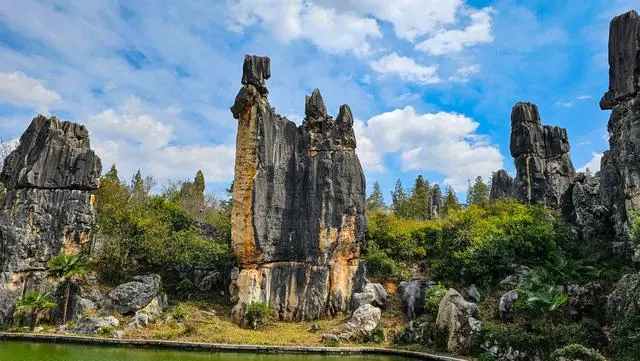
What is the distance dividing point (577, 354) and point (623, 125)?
1449cm

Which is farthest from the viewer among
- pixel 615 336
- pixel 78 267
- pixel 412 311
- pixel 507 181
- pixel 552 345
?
pixel 507 181

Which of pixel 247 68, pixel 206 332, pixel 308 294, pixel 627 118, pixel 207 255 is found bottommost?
pixel 206 332

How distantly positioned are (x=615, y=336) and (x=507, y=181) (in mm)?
39659

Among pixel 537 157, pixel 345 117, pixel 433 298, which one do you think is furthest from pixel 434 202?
pixel 433 298

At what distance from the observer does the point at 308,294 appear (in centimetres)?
2556

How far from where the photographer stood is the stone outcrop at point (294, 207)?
25625 millimetres

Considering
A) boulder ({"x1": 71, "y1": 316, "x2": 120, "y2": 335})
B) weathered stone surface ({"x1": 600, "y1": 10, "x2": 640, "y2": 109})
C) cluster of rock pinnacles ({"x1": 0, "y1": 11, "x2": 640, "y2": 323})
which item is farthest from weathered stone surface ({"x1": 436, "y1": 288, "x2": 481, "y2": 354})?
boulder ({"x1": 71, "y1": 316, "x2": 120, "y2": 335})

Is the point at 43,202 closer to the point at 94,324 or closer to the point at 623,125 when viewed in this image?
the point at 94,324

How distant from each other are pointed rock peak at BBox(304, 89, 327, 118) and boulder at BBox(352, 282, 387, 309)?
10.0 m

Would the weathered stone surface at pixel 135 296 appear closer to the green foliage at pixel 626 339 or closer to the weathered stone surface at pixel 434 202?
the green foliage at pixel 626 339

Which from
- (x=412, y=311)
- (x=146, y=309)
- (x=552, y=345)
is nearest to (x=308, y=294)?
(x=412, y=311)

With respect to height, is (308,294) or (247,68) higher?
(247,68)

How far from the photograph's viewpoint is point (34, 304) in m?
23.7

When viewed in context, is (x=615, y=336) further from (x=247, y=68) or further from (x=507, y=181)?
(x=507, y=181)
